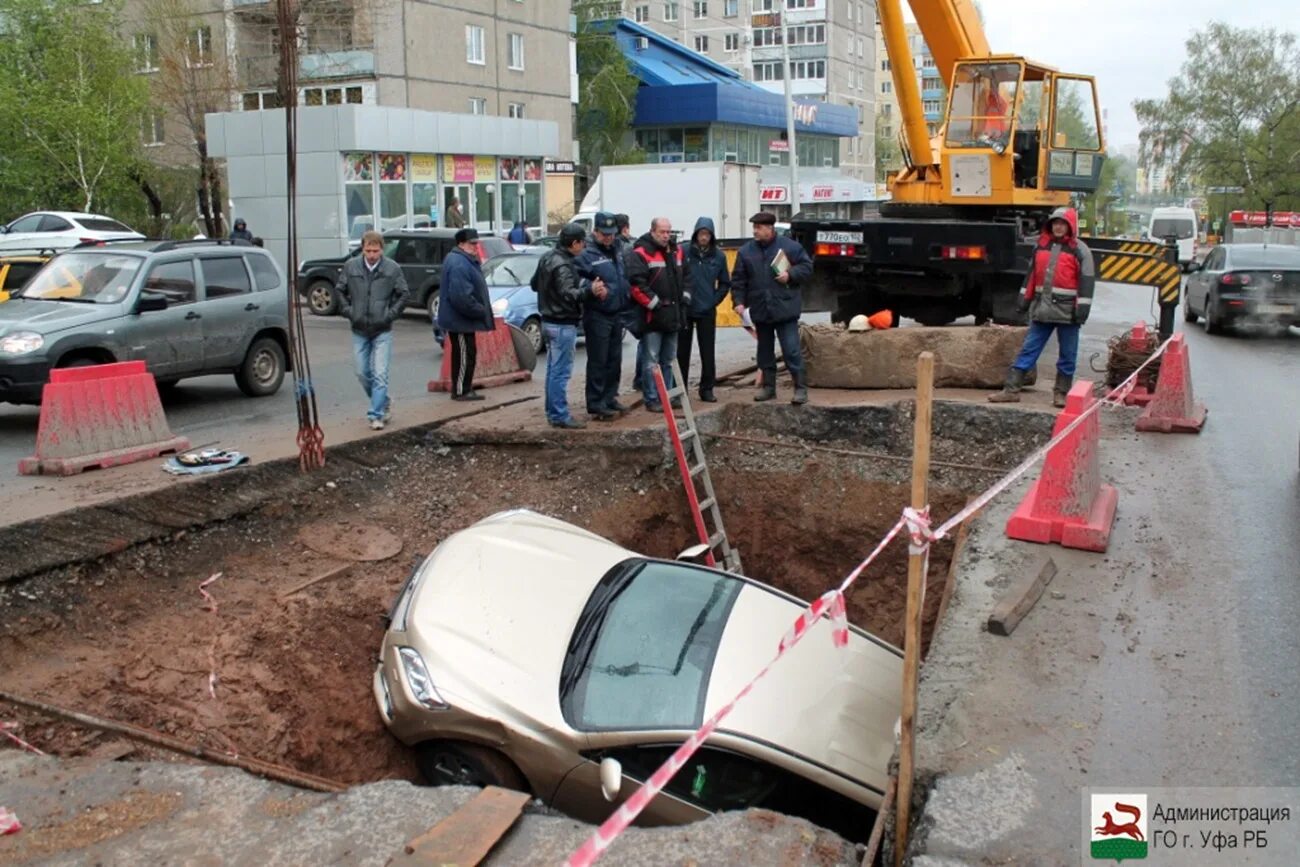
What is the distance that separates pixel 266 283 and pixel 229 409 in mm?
1543

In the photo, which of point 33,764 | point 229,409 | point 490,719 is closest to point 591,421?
point 229,409

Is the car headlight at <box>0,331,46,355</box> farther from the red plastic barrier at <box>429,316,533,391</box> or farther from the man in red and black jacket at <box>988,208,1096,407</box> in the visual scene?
the man in red and black jacket at <box>988,208,1096,407</box>

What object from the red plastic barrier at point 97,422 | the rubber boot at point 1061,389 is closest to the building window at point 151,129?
the red plastic barrier at point 97,422

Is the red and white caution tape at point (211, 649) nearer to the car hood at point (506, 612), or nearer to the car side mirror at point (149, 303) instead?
the car hood at point (506, 612)

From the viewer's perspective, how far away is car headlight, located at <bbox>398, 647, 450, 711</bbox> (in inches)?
204

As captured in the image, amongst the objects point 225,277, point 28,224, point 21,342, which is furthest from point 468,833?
point 28,224

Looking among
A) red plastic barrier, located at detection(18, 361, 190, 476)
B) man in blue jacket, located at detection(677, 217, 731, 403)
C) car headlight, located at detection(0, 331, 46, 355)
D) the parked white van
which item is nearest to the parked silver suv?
car headlight, located at detection(0, 331, 46, 355)

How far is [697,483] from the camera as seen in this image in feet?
32.6

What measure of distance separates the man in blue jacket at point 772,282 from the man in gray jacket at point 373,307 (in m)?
3.07

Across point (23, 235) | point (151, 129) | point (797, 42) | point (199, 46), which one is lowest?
point (23, 235)

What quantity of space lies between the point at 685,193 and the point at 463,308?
56.5ft

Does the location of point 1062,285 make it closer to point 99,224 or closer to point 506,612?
point 506,612

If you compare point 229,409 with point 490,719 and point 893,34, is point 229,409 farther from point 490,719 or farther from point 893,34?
point 893,34

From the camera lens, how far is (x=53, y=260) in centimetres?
1149
